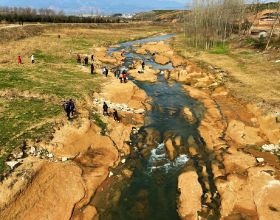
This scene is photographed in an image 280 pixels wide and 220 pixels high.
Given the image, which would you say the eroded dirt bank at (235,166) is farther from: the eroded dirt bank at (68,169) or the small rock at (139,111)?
the small rock at (139,111)

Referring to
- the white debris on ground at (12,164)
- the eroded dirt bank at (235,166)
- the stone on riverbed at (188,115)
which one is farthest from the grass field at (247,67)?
the white debris on ground at (12,164)

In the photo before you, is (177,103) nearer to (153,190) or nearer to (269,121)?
(269,121)

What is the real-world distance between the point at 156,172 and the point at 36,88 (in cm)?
2239

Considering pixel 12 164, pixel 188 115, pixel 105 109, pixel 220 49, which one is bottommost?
pixel 188 115

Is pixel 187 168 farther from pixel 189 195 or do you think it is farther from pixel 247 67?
pixel 247 67

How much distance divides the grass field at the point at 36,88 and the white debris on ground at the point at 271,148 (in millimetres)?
21591

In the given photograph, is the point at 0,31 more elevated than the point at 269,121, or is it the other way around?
the point at 0,31

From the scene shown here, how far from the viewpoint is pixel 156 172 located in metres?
28.7

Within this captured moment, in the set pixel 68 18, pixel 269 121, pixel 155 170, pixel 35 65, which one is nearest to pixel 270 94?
pixel 269 121

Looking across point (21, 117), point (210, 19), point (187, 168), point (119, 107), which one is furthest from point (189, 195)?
point (210, 19)

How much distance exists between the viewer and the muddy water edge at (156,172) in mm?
24062

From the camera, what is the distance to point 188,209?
23.9 m

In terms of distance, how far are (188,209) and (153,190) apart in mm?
3565

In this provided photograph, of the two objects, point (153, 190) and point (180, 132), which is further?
point (180, 132)
